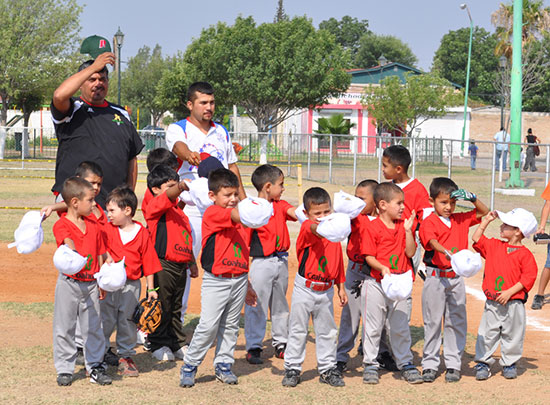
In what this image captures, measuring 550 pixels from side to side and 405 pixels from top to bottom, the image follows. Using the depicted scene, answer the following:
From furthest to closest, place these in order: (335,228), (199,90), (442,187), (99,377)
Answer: (199,90) → (442,187) → (99,377) → (335,228)

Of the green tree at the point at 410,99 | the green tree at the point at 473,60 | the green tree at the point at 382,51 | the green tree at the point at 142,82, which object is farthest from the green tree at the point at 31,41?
the green tree at the point at 382,51

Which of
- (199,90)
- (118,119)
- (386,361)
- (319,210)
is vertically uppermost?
(199,90)

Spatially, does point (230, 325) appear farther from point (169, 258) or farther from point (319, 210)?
point (319, 210)

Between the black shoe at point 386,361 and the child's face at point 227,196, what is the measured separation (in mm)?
1857

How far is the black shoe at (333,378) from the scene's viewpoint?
5387mm

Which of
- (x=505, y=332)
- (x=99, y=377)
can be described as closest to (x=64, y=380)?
(x=99, y=377)

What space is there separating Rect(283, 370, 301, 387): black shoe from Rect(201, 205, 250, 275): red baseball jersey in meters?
0.80

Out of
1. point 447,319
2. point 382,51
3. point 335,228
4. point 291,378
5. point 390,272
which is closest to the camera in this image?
point 335,228

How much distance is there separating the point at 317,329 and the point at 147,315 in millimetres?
1237

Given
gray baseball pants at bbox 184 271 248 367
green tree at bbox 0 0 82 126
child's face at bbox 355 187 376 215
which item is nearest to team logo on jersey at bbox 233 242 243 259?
gray baseball pants at bbox 184 271 248 367

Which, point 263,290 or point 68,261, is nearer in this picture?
point 68,261

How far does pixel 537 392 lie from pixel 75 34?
123ft

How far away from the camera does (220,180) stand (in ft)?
17.0

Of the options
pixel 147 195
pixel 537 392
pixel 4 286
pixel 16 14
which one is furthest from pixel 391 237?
pixel 16 14
